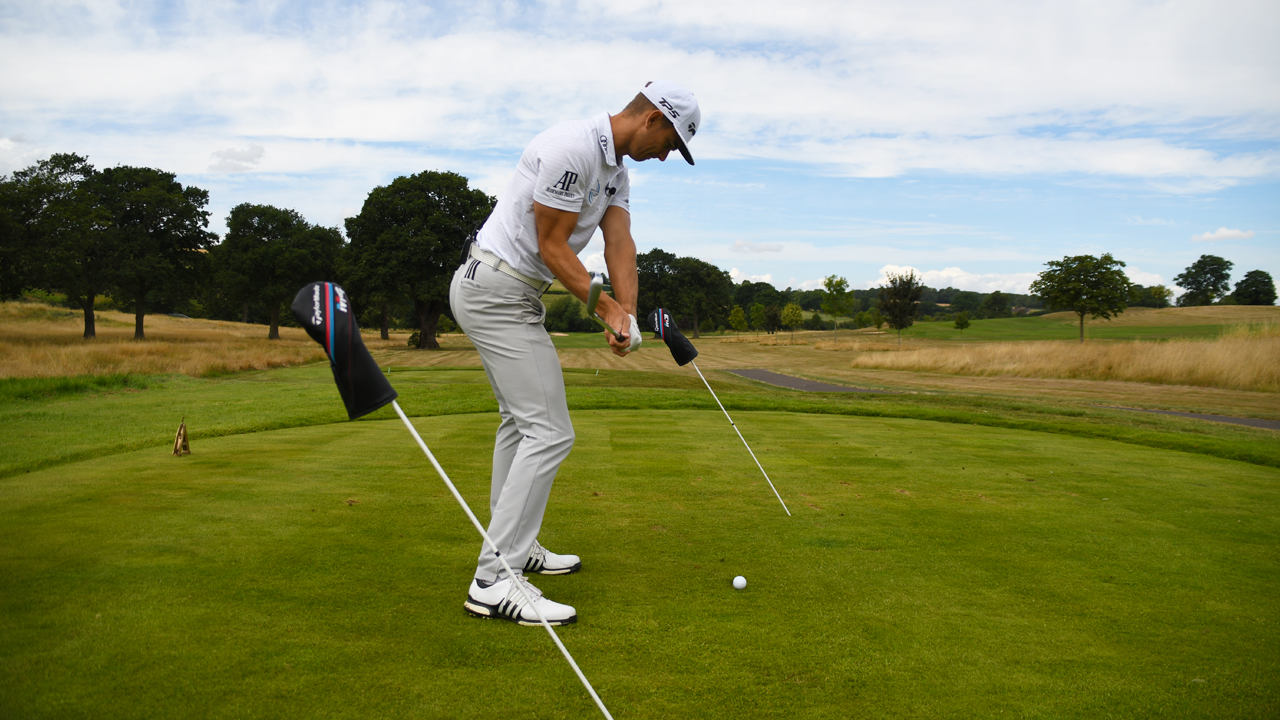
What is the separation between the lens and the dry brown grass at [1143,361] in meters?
19.6

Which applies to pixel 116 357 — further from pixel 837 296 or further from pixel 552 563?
pixel 837 296

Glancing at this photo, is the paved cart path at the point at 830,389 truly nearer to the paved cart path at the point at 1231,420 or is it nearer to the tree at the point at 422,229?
the paved cart path at the point at 1231,420

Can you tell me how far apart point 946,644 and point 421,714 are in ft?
6.08

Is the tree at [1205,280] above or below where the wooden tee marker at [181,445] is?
above

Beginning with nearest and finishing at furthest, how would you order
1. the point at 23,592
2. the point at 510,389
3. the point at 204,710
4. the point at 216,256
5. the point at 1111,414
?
the point at 204,710 < the point at 23,592 < the point at 510,389 < the point at 1111,414 < the point at 216,256

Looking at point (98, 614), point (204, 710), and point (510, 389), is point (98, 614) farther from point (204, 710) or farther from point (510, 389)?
point (510, 389)

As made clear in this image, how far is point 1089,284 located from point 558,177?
43399 mm

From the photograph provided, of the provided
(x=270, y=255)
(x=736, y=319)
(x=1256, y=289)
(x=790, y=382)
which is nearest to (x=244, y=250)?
(x=270, y=255)

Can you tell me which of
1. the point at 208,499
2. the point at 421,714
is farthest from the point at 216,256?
the point at 421,714

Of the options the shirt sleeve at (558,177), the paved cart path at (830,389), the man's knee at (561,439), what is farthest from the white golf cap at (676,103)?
the paved cart path at (830,389)

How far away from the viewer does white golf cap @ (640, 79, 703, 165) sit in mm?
3031

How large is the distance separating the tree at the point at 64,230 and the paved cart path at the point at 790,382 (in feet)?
108

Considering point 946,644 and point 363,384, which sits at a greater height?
point 363,384

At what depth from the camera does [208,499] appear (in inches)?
169
